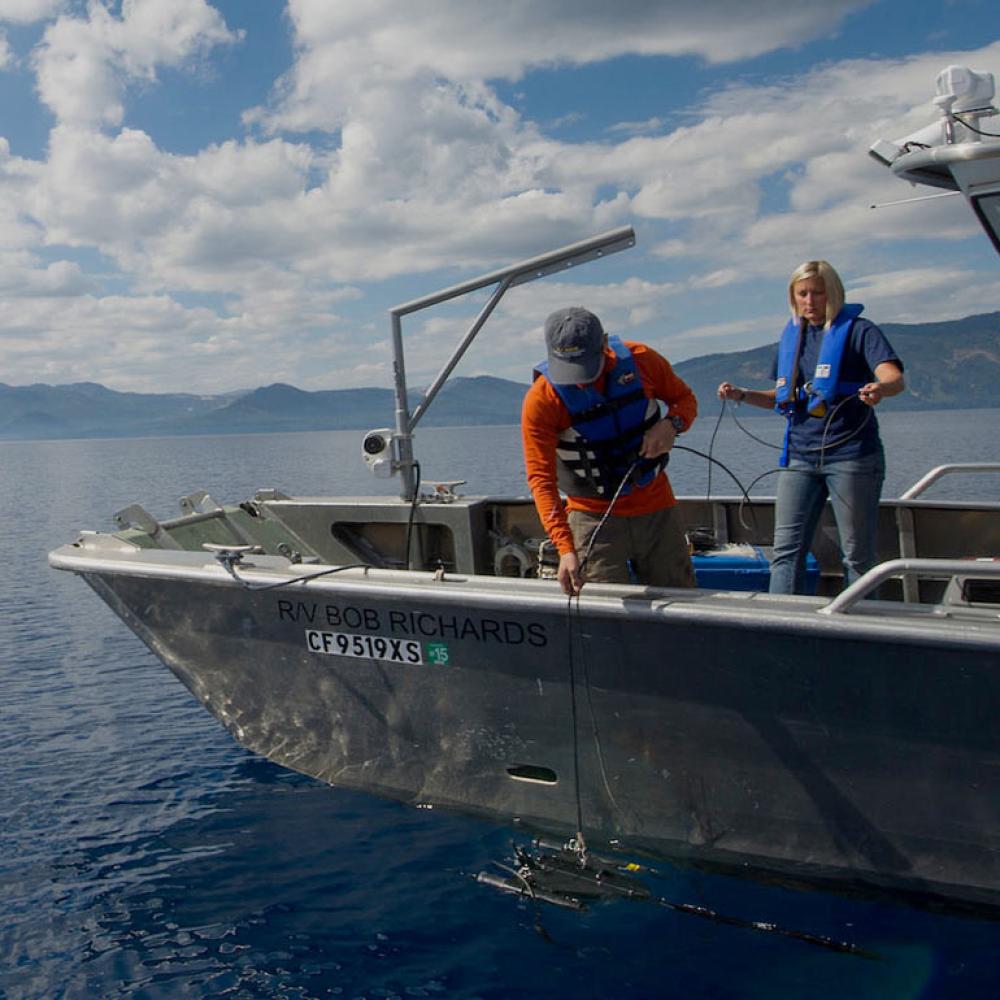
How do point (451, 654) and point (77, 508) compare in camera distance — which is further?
point (77, 508)

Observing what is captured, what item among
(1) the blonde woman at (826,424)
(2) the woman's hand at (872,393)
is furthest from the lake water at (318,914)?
(2) the woman's hand at (872,393)

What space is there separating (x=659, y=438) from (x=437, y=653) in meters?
1.34

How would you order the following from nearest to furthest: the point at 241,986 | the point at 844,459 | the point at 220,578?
1. the point at 241,986
2. the point at 844,459
3. the point at 220,578

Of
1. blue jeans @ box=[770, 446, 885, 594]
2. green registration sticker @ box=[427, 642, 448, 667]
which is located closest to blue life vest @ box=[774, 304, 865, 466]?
blue jeans @ box=[770, 446, 885, 594]

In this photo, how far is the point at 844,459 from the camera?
13.6 feet

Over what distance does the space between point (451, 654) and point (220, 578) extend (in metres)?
1.20

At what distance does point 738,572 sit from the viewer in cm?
495

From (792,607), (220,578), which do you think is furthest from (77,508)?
(792,607)

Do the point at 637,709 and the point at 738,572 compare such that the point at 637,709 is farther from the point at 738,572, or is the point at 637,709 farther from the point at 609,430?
the point at 738,572

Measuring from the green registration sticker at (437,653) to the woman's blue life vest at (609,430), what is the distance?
910mm

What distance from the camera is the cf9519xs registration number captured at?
4254 millimetres

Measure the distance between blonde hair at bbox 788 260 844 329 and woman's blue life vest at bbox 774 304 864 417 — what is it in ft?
0.10

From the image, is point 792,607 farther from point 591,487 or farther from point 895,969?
point 895,969

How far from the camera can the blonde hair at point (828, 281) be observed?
4.09 metres
